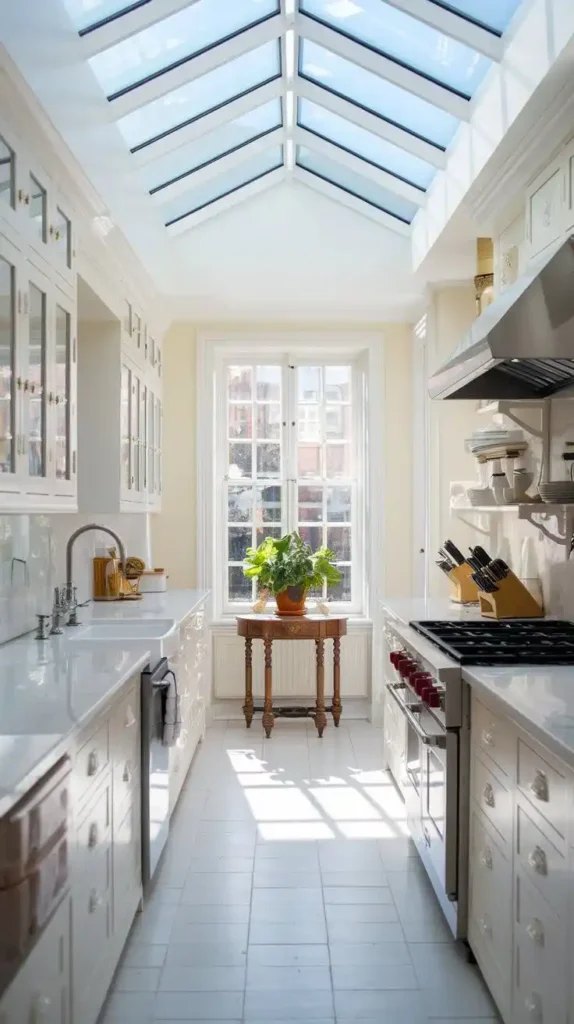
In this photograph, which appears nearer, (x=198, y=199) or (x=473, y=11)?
(x=473, y=11)

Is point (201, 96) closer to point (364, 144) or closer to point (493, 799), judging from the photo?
point (364, 144)

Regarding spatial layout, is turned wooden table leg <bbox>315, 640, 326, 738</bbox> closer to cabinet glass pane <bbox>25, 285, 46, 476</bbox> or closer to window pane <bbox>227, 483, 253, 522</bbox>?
window pane <bbox>227, 483, 253, 522</bbox>

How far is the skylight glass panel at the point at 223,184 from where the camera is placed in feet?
16.4

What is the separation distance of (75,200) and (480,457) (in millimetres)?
2009

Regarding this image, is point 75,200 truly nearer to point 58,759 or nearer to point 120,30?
point 120,30

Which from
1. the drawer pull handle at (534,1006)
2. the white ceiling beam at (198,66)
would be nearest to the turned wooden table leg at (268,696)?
the white ceiling beam at (198,66)

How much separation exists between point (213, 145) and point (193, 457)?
81.5 inches

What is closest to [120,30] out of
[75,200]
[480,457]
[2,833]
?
[75,200]

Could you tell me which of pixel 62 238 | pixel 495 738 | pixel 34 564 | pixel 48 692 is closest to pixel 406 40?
pixel 62 238

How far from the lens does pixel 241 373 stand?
244 inches

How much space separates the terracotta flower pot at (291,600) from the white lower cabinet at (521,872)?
300cm

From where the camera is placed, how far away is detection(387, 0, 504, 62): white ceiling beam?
3129mm

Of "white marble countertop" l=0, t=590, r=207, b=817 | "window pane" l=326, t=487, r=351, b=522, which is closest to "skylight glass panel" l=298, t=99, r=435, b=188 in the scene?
"window pane" l=326, t=487, r=351, b=522

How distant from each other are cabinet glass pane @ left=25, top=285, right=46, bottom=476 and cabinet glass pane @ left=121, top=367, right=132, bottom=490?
1.46m
